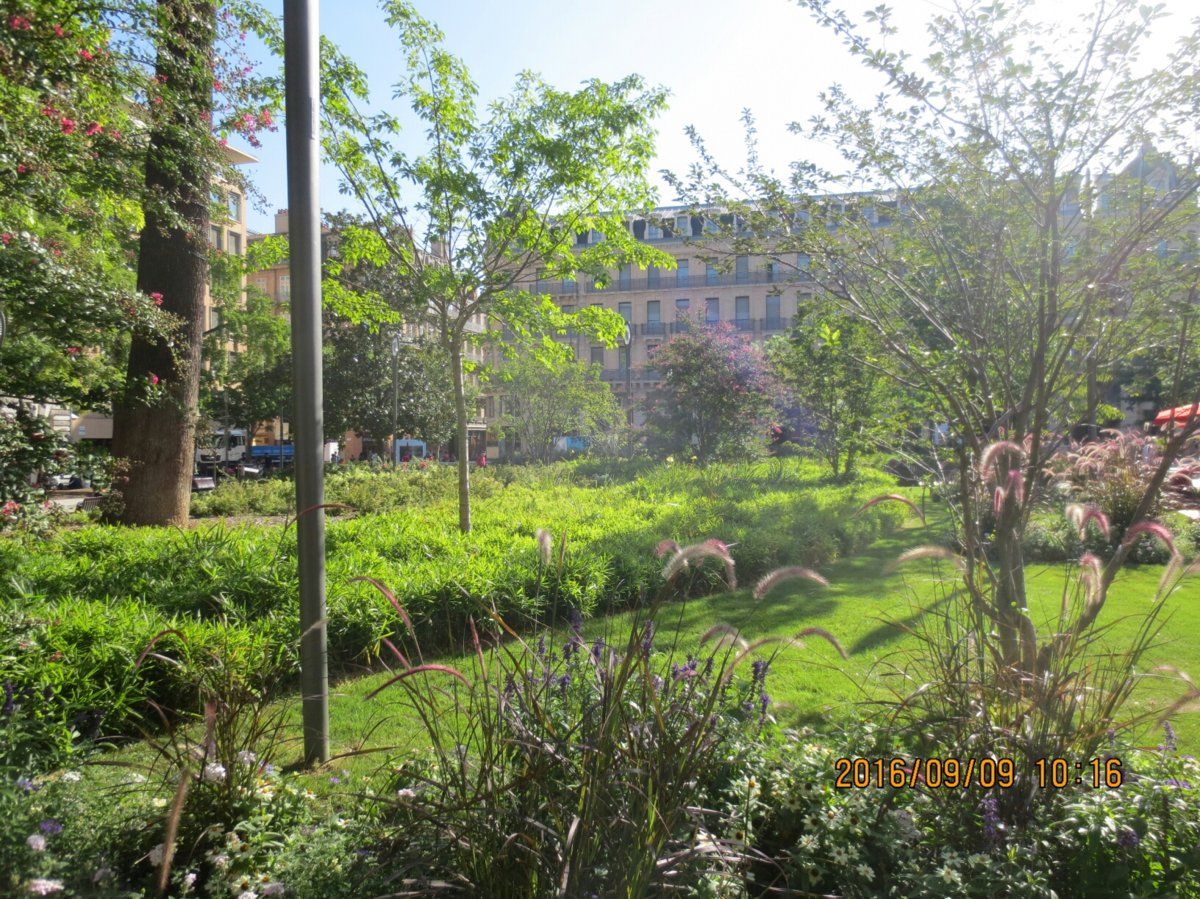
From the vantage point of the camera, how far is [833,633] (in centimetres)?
428

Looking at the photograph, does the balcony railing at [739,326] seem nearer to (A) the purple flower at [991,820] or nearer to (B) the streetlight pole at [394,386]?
(B) the streetlight pole at [394,386]

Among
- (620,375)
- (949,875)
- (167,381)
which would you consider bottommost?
(949,875)

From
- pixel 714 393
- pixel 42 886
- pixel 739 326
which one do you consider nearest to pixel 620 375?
pixel 739 326

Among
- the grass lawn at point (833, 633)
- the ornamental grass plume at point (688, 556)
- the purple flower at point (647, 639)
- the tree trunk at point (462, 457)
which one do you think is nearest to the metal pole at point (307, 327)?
the grass lawn at point (833, 633)

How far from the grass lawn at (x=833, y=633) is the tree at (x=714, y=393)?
36.7 ft

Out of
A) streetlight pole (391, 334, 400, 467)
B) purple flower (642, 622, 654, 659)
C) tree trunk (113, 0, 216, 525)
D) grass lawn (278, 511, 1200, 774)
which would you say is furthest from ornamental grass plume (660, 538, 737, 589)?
streetlight pole (391, 334, 400, 467)

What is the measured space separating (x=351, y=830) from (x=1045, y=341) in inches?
143

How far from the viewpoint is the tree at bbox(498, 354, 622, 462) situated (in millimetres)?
24500

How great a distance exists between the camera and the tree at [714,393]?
65.0 ft

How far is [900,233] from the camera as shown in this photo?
4.37 metres

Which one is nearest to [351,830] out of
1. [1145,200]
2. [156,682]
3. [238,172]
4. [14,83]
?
[156,682]

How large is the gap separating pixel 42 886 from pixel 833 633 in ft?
12.3

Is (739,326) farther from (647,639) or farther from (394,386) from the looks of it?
(647,639)

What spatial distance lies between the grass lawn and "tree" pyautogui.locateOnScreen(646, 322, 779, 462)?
11.2 meters
